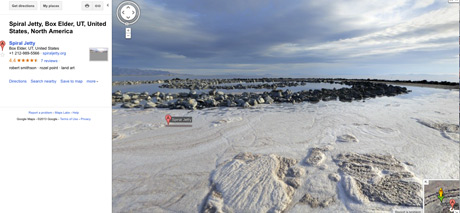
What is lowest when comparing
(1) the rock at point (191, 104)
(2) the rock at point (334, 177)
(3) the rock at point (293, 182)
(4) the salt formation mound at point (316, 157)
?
(3) the rock at point (293, 182)

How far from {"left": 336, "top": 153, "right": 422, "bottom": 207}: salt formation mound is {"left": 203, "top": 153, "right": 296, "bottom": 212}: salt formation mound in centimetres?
70

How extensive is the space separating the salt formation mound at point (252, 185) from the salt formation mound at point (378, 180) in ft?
2.29

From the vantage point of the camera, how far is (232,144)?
4047mm

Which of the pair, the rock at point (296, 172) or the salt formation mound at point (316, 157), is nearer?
the rock at point (296, 172)

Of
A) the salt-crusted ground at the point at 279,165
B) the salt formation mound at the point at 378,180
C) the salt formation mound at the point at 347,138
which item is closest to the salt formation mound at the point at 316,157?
the salt-crusted ground at the point at 279,165

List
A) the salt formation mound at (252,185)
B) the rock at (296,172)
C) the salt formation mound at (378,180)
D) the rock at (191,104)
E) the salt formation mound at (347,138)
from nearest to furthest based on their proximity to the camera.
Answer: the salt formation mound at (252,185) < the salt formation mound at (378,180) < the rock at (296,172) < the salt formation mound at (347,138) < the rock at (191,104)

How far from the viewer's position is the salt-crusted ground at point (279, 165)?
234 centimetres

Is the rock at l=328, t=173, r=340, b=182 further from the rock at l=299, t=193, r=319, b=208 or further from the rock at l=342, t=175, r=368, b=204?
the rock at l=299, t=193, r=319, b=208

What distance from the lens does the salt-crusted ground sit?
7.68ft

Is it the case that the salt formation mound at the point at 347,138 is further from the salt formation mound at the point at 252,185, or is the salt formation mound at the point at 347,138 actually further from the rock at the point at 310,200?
the rock at the point at 310,200

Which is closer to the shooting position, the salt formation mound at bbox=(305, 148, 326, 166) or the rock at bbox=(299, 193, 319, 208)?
the rock at bbox=(299, 193, 319, 208)

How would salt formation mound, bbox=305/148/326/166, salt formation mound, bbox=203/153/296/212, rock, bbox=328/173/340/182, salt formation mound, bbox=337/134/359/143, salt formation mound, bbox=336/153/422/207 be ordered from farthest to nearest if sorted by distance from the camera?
1. salt formation mound, bbox=337/134/359/143
2. salt formation mound, bbox=305/148/326/166
3. rock, bbox=328/173/340/182
4. salt formation mound, bbox=336/153/422/207
5. salt formation mound, bbox=203/153/296/212

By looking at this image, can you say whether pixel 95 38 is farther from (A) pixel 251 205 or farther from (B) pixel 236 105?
(B) pixel 236 105

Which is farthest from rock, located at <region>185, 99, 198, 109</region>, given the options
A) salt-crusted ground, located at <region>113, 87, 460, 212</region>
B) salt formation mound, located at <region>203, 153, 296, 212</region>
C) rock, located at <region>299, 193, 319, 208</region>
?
rock, located at <region>299, 193, 319, 208</region>
